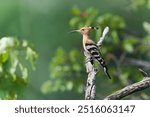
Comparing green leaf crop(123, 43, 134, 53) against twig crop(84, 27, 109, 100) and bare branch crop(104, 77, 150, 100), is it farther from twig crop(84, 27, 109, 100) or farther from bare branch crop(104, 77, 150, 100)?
bare branch crop(104, 77, 150, 100)

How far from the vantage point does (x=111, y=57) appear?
189 centimetres

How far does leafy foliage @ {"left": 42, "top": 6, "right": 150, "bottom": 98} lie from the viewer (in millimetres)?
1792

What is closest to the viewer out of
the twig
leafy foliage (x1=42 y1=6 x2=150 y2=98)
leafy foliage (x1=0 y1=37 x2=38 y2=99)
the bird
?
leafy foliage (x1=0 y1=37 x2=38 y2=99)

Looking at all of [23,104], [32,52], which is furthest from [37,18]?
[32,52]

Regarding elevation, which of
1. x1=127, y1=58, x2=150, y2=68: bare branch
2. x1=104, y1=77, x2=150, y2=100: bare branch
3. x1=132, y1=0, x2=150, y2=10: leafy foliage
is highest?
x1=132, y1=0, x2=150, y2=10: leafy foliage

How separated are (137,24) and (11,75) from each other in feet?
2.64

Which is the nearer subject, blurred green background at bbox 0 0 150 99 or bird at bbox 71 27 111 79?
bird at bbox 71 27 111 79

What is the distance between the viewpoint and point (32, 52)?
1.25 metres

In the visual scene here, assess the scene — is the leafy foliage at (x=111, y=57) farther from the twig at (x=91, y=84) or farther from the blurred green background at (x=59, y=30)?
the twig at (x=91, y=84)

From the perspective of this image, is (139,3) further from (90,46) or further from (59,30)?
(90,46)

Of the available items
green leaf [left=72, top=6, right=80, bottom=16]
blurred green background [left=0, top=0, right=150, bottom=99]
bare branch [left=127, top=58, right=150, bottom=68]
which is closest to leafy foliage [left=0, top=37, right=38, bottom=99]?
blurred green background [left=0, top=0, right=150, bottom=99]

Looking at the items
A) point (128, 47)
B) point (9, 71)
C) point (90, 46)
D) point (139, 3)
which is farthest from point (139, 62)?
point (9, 71)

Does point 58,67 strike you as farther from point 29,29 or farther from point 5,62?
point 5,62

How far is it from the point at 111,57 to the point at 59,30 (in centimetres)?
27
